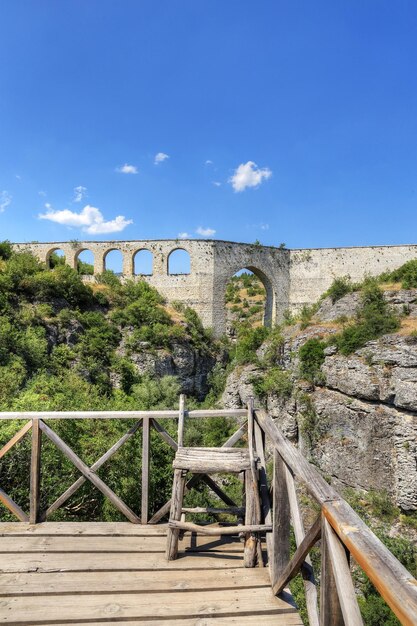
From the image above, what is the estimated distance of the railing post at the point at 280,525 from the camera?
2.57 meters

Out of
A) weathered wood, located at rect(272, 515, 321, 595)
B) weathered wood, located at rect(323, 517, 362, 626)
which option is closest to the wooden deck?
weathered wood, located at rect(272, 515, 321, 595)

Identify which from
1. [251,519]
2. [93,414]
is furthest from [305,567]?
[93,414]

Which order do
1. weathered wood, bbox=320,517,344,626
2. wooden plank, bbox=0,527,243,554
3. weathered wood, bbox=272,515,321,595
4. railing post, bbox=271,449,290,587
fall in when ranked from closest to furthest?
weathered wood, bbox=320,517,344,626 < weathered wood, bbox=272,515,321,595 < railing post, bbox=271,449,290,587 < wooden plank, bbox=0,527,243,554

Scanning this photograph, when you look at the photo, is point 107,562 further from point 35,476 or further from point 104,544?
point 35,476

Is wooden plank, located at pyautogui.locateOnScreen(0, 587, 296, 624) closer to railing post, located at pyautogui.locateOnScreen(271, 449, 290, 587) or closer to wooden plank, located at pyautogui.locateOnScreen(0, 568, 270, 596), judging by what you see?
wooden plank, located at pyautogui.locateOnScreen(0, 568, 270, 596)

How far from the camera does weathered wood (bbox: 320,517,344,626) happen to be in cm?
164

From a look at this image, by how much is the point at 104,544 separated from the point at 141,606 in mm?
907

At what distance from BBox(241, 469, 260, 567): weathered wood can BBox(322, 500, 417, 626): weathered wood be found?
1.54 m

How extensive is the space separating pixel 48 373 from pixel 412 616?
15841 millimetres

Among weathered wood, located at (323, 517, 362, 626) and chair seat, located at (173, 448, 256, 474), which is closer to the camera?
weathered wood, located at (323, 517, 362, 626)

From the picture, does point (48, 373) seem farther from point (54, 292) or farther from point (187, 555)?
point (187, 555)

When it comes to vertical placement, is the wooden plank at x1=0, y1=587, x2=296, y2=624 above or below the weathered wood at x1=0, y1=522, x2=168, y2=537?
above

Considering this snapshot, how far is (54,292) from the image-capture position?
19.3 metres

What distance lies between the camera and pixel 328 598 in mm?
1645
